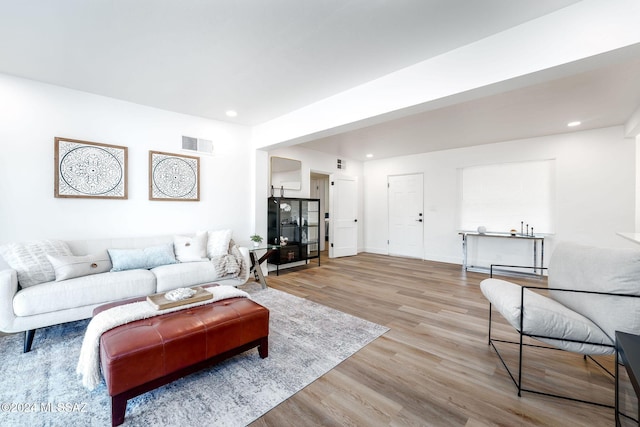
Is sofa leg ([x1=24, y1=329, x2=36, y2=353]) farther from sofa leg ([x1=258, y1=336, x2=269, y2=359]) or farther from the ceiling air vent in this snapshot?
the ceiling air vent

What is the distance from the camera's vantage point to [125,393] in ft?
4.66

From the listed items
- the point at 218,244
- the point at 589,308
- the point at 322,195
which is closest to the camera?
the point at 589,308

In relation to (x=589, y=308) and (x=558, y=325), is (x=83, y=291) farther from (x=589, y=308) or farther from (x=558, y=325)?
(x=589, y=308)

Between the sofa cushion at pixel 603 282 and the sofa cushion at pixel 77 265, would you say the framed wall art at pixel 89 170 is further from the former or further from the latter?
the sofa cushion at pixel 603 282

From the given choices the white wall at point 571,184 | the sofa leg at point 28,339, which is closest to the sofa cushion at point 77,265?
the sofa leg at point 28,339

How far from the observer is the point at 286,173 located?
5.20m

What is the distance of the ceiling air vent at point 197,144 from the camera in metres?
3.81

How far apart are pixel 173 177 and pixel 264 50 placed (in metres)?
2.34

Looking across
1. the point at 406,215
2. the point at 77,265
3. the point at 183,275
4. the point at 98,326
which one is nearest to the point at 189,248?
the point at 183,275

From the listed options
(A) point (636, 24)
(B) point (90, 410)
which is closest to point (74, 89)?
(B) point (90, 410)

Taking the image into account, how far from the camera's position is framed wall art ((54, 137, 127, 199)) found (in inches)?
115

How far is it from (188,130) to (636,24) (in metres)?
4.44

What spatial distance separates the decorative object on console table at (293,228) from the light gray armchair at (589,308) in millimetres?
3522

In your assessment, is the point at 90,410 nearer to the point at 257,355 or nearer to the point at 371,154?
the point at 257,355
